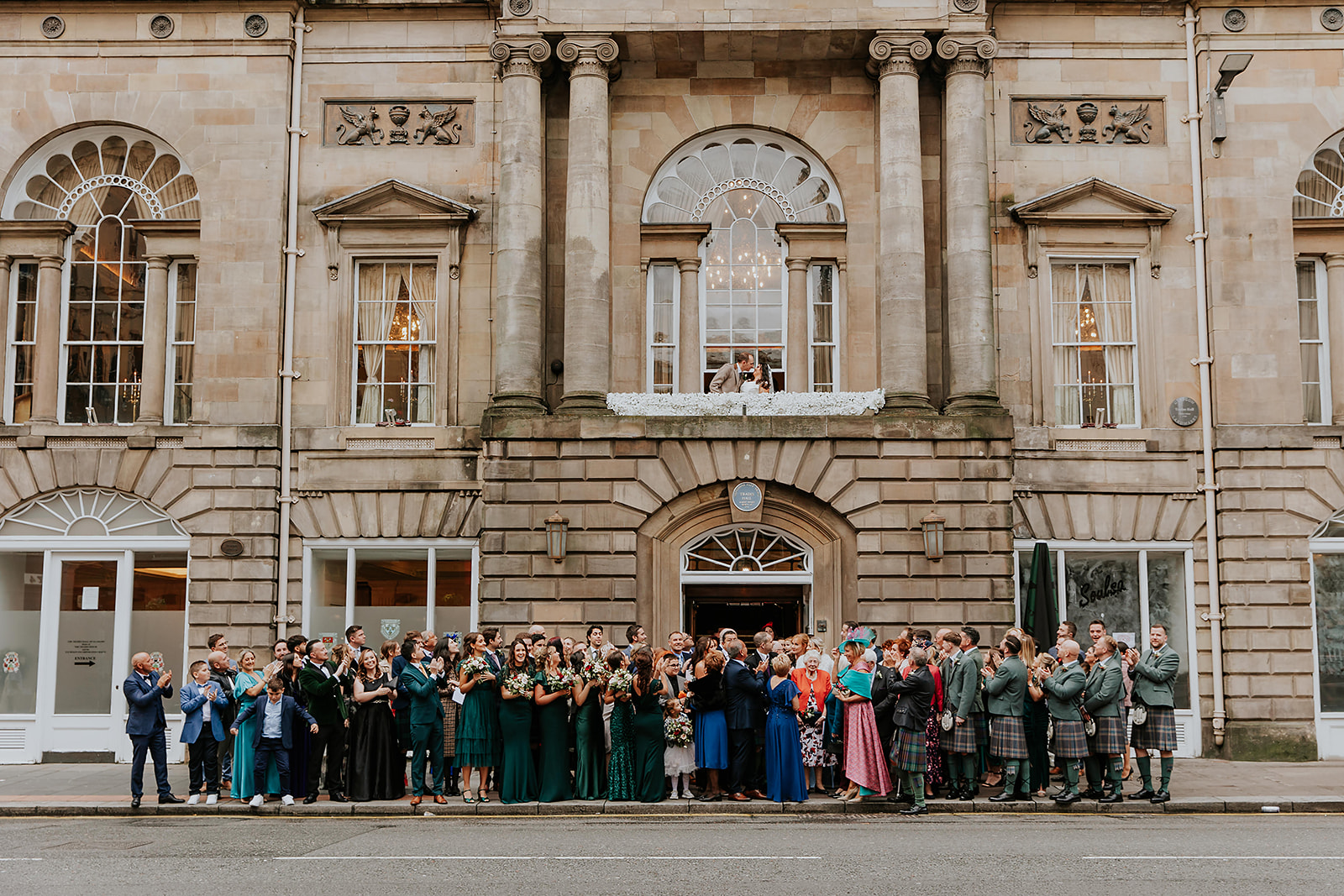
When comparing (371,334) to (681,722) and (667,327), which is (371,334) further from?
(681,722)

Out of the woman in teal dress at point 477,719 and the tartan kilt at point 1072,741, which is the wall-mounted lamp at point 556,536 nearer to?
the woman in teal dress at point 477,719

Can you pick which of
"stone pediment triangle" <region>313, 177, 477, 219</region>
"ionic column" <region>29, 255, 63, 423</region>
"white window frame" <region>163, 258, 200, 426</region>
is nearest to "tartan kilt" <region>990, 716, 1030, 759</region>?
"stone pediment triangle" <region>313, 177, 477, 219</region>

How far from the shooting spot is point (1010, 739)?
1477 cm

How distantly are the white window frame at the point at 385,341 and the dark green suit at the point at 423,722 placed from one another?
7.01 m

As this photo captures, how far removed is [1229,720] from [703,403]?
9.34m

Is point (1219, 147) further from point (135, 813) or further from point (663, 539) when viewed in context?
point (135, 813)

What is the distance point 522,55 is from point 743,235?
14.9 feet

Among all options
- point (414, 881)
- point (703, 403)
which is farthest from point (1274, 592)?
Answer: point (414, 881)

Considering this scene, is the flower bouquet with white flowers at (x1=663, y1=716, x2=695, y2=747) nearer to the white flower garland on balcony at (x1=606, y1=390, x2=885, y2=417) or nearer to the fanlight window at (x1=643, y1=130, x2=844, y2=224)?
the white flower garland on balcony at (x1=606, y1=390, x2=885, y2=417)

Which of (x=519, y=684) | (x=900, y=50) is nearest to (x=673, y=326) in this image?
(x=900, y=50)

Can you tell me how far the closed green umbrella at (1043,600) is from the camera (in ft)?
60.6

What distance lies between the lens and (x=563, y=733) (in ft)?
48.9

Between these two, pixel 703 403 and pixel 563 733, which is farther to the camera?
pixel 703 403

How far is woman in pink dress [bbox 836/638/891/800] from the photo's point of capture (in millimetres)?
14570
